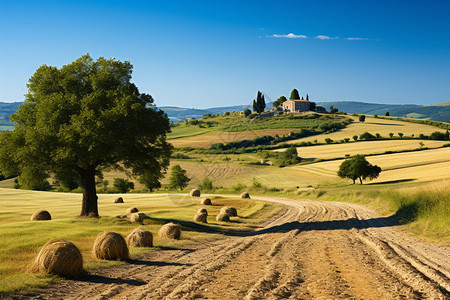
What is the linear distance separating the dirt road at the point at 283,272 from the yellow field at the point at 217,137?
362ft

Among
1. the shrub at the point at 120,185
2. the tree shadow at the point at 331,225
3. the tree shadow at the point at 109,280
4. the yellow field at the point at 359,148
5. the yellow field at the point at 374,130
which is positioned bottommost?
the shrub at the point at 120,185

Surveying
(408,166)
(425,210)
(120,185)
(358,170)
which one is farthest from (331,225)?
(120,185)

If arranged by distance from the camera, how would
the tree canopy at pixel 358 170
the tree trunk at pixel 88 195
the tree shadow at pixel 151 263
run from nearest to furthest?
1. the tree shadow at pixel 151 263
2. the tree trunk at pixel 88 195
3. the tree canopy at pixel 358 170

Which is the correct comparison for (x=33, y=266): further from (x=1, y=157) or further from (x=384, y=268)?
(x=1, y=157)

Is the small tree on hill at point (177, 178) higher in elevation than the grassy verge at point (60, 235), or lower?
lower

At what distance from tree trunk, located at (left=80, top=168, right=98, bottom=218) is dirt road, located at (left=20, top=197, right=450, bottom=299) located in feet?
39.4

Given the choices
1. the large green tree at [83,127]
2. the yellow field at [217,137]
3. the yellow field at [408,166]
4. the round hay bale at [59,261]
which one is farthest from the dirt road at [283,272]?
the yellow field at [217,137]

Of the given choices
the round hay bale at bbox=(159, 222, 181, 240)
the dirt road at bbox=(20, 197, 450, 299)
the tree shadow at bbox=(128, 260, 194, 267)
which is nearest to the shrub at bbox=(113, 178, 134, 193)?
the round hay bale at bbox=(159, 222, 181, 240)

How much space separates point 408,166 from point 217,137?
79711 millimetres

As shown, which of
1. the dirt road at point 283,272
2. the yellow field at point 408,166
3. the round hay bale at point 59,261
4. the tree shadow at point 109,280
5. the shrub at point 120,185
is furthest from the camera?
the shrub at point 120,185

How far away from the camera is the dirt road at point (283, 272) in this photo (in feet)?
35.1

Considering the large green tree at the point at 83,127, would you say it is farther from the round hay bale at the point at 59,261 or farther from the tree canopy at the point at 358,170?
the tree canopy at the point at 358,170

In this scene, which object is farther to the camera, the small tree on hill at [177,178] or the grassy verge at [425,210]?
the small tree on hill at [177,178]

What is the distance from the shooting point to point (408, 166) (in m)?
75.8
